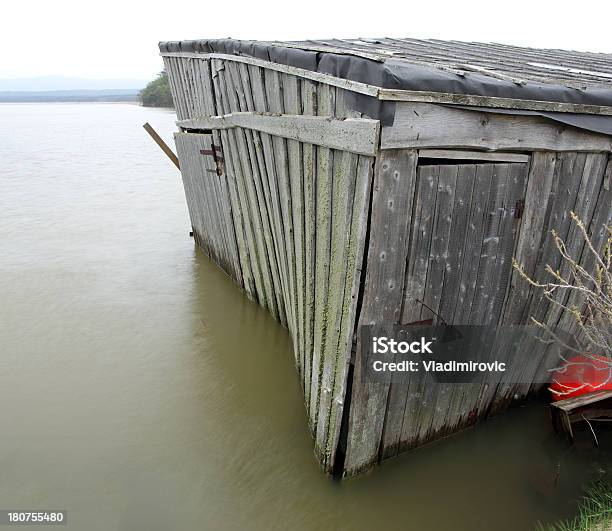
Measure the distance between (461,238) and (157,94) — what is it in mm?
49330

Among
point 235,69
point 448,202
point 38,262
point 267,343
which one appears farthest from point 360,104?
point 38,262

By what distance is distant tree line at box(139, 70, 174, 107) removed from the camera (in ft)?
150

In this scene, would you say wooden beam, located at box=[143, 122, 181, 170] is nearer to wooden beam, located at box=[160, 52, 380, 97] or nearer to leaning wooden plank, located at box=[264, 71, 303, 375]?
wooden beam, located at box=[160, 52, 380, 97]

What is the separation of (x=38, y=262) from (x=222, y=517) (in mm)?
5802

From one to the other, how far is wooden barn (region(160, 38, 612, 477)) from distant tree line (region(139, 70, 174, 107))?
A: 4524 centimetres

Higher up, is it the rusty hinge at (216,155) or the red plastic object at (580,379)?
the rusty hinge at (216,155)

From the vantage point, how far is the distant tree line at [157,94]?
150 feet

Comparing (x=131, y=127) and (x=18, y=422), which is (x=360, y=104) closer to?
(x=18, y=422)

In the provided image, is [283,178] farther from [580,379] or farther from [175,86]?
[175,86]

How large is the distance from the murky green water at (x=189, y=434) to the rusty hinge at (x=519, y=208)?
6.26 feet

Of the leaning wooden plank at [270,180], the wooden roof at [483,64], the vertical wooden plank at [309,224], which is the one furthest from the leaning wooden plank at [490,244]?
the leaning wooden plank at [270,180]

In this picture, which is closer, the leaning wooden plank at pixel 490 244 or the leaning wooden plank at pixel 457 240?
the leaning wooden plank at pixel 457 240

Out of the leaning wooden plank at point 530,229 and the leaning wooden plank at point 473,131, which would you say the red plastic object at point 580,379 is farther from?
the leaning wooden plank at point 473,131

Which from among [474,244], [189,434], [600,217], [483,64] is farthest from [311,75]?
[189,434]
